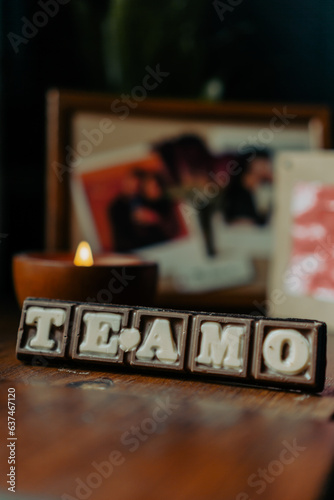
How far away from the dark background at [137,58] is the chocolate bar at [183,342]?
58cm

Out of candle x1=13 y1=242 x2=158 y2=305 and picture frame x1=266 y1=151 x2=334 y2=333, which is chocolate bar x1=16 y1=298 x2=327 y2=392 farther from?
picture frame x1=266 y1=151 x2=334 y2=333

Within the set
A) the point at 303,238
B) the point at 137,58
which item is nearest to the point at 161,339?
the point at 303,238

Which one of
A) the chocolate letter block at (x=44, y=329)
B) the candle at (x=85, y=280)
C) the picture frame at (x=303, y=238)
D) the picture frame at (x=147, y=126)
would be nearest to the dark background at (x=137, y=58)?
the picture frame at (x=147, y=126)

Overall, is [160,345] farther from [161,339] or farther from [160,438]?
[160,438]

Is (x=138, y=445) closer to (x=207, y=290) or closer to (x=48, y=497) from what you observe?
(x=48, y=497)

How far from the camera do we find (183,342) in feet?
1.90

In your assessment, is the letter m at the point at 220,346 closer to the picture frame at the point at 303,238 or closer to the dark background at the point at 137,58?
the picture frame at the point at 303,238

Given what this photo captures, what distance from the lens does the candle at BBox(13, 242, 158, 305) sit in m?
0.72

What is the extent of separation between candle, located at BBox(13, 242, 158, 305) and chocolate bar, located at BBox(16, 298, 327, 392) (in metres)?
0.09

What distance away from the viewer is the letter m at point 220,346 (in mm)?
564

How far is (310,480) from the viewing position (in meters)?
0.38

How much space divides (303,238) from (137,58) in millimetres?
474

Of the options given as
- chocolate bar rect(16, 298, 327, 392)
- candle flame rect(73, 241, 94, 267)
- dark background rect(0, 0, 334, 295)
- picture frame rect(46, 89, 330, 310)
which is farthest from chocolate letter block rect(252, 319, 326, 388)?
dark background rect(0, 0, 334, 295)

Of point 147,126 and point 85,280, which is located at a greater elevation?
point 147,126
